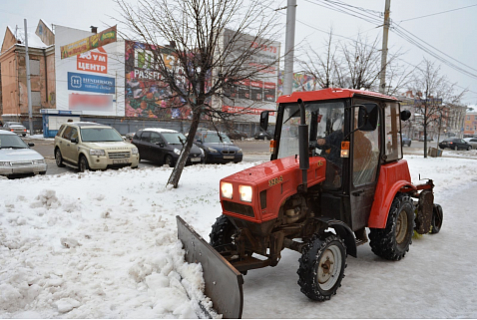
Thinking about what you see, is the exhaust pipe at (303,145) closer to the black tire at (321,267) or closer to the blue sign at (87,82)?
the black tire at (321,267)

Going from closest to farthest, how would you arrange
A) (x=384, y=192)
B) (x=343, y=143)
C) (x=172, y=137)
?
(x=343, y=143) < (x=384, y=192) < (x=172, y=137)

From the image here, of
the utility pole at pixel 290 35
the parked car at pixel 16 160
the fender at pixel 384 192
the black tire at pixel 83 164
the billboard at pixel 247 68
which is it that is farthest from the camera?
the black tire at pixel 83 164

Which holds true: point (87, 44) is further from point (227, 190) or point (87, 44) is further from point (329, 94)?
point (227, 190)

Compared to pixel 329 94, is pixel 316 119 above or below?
below

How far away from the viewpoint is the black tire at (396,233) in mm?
4527

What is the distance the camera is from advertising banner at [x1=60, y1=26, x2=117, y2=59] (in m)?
30.2

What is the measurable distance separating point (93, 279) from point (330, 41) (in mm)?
13050

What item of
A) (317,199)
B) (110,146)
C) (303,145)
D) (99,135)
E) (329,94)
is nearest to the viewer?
(303,145)

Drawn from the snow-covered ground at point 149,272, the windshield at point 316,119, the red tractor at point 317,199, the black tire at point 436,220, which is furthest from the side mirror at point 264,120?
the black tire at point 436,220

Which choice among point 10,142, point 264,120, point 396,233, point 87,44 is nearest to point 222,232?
point 264,120

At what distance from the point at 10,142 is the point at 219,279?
10.5 metres

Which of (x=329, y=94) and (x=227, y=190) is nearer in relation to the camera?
(x=227, y=190)

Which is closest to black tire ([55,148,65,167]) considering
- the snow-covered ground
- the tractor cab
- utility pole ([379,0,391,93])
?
the snow-covered ground

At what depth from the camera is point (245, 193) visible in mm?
3465
